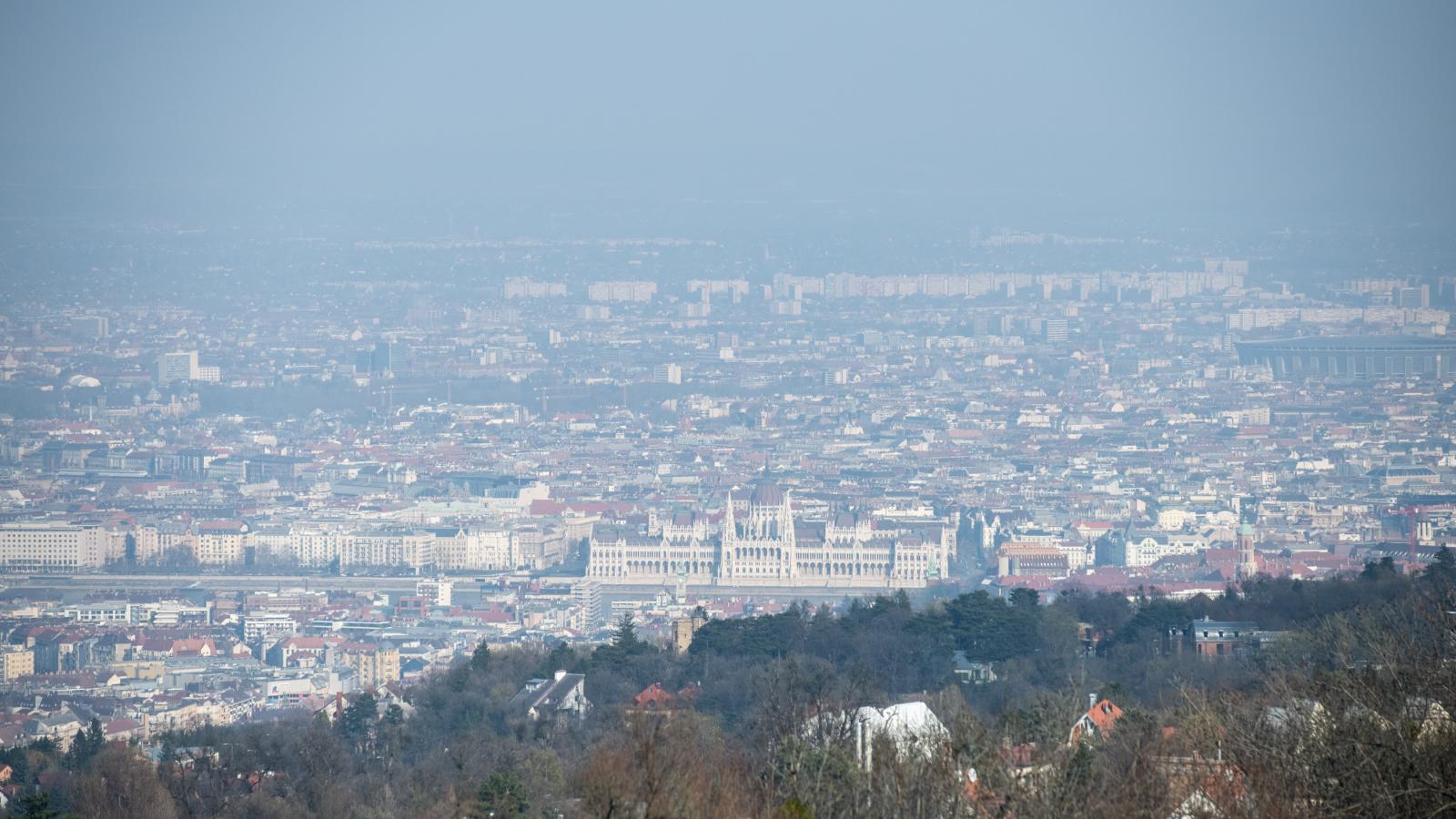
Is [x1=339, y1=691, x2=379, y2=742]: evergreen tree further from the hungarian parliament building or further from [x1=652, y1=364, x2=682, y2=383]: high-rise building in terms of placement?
[x1=652, y1=364, x2=682, y2=383]: high-rise building

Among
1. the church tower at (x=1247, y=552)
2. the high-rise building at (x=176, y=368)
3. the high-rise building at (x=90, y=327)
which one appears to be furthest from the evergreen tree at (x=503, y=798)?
the high-rise building at (x=90, y=327)

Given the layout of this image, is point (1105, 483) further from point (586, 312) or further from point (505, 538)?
point (586, 312)

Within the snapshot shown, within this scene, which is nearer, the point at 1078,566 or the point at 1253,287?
the point at 1078,566

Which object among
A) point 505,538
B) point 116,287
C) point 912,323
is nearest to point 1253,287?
point 912,323

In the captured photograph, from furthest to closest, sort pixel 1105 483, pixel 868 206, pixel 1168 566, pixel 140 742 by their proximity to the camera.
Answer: pixel 868 206
pixel 1105 483
pixel 1168 566
pixel 140 742

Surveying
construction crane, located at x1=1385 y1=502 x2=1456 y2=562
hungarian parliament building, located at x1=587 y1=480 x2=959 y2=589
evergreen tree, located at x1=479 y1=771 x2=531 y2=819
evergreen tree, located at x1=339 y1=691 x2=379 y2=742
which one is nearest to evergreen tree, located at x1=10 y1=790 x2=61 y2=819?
evergreen tree, located at x1=479 y1=771 x2=531 y2=819

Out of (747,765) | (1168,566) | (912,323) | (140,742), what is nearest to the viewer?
(747,765)

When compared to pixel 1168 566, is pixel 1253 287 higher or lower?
higher

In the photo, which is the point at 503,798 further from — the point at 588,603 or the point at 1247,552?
the point at 1247,552
